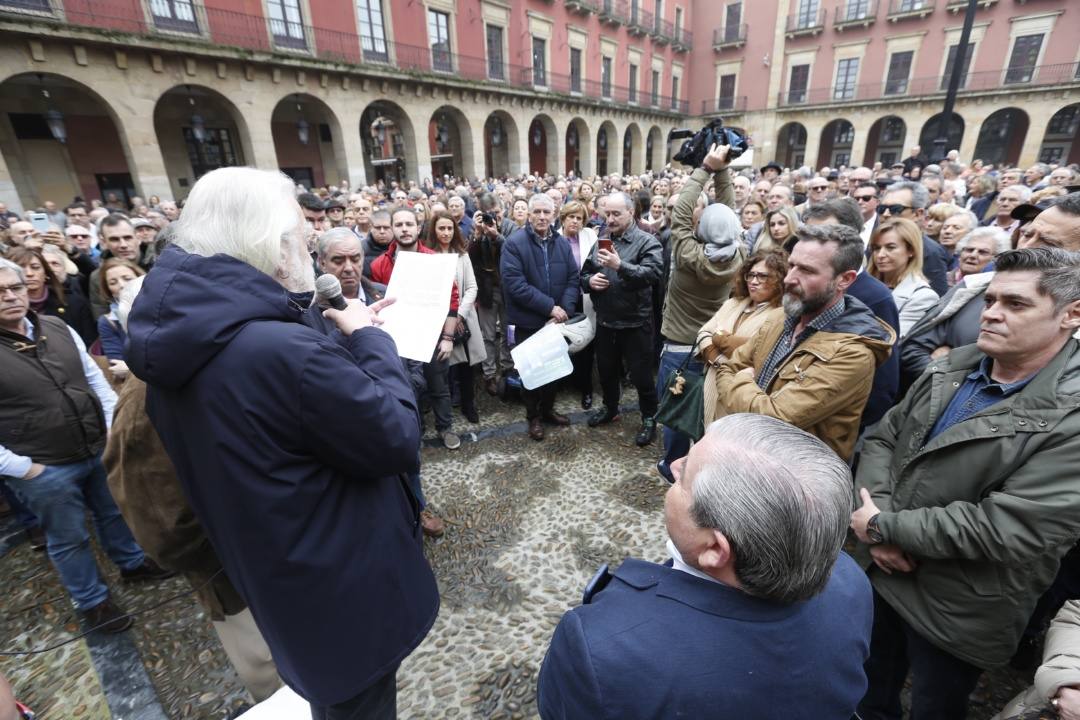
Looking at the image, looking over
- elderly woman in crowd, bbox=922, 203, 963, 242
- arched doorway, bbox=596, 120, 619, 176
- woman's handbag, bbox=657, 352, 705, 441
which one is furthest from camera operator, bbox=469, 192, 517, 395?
arched doorway, bbox=596, 120, 619, 176

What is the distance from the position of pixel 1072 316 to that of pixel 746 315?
1437 millimetres

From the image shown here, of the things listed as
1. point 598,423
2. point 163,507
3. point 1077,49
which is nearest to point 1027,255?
point 163,507

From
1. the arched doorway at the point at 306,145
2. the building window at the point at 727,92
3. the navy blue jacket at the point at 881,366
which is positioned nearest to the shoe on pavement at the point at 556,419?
the navy blue jacket at the point at 881,366

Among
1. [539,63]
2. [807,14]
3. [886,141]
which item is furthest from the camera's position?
[886,141]

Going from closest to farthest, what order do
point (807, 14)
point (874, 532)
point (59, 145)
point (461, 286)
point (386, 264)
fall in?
point (874, 532) → point (386, 264) → point (461, 286) → point (59, 145) → point (807, 14)

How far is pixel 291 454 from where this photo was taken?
4.07 ft

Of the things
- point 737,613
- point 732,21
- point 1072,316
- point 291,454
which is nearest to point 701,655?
point 737,613

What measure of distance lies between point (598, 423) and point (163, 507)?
11.6ft

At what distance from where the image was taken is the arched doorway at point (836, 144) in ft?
108

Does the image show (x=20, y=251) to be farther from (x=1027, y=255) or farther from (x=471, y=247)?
(x=1027, y=255)

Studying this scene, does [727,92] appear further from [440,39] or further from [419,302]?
[419,302]

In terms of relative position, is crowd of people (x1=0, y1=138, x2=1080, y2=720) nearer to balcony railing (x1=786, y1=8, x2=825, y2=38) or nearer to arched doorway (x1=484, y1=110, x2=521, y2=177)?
arched doorway (x1=484, y1=110, x2=521, y2=177)

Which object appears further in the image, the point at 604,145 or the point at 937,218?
the point at 604,145

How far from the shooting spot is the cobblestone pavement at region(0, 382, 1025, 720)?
235 cm
